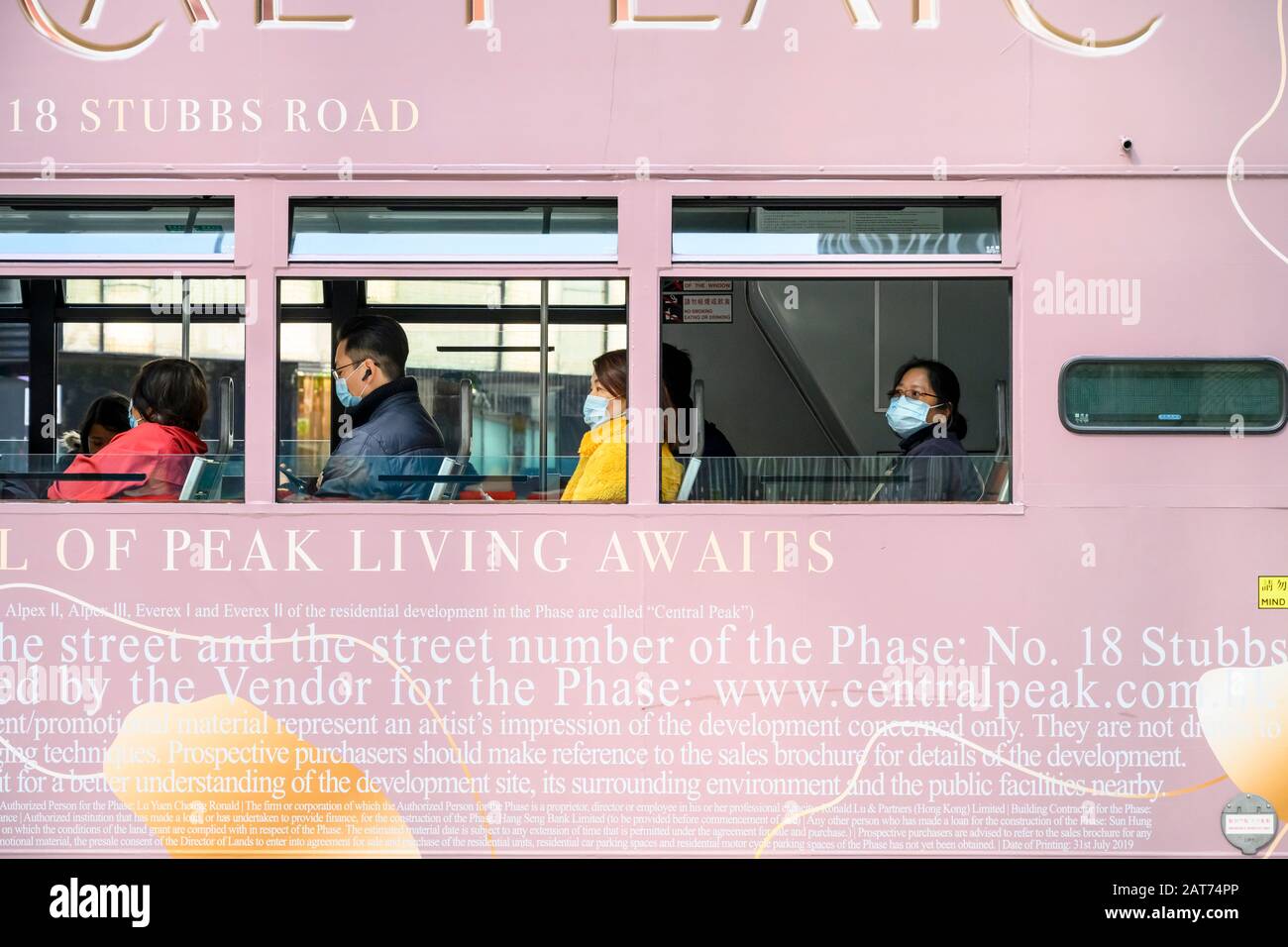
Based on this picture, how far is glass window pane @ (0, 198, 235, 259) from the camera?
336 centimetres

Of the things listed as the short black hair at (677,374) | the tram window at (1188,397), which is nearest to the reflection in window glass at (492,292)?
the short black hair at (677,374)

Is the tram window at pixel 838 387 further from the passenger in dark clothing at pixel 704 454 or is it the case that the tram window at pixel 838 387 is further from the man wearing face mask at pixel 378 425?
the man wearing face mask at pixel 378 425

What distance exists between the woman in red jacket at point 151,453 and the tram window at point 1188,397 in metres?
2.73

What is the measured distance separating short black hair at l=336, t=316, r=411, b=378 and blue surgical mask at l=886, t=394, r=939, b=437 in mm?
1625

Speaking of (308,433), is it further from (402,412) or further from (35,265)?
(35,265)

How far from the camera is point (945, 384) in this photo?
11.5ft

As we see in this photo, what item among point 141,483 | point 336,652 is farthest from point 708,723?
point 141,483

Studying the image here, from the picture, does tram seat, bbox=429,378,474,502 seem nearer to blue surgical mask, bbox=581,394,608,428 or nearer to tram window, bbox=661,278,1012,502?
blue surgical mask, bbox=581,394,608,428

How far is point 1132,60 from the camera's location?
10.9 feet

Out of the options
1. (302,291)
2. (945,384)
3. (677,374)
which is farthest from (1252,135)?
(302,291)

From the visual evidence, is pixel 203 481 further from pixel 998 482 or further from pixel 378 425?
pixel 998 482

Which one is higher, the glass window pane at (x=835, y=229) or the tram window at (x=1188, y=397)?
the glass window pane at (x=835, y=229)

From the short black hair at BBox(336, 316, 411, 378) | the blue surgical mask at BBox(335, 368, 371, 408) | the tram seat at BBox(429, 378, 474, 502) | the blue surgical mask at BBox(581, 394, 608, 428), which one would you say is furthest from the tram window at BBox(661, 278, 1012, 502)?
the blue surgical mask at BBox(335, 368, 371, 408)

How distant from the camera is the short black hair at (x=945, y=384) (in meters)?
3.47
